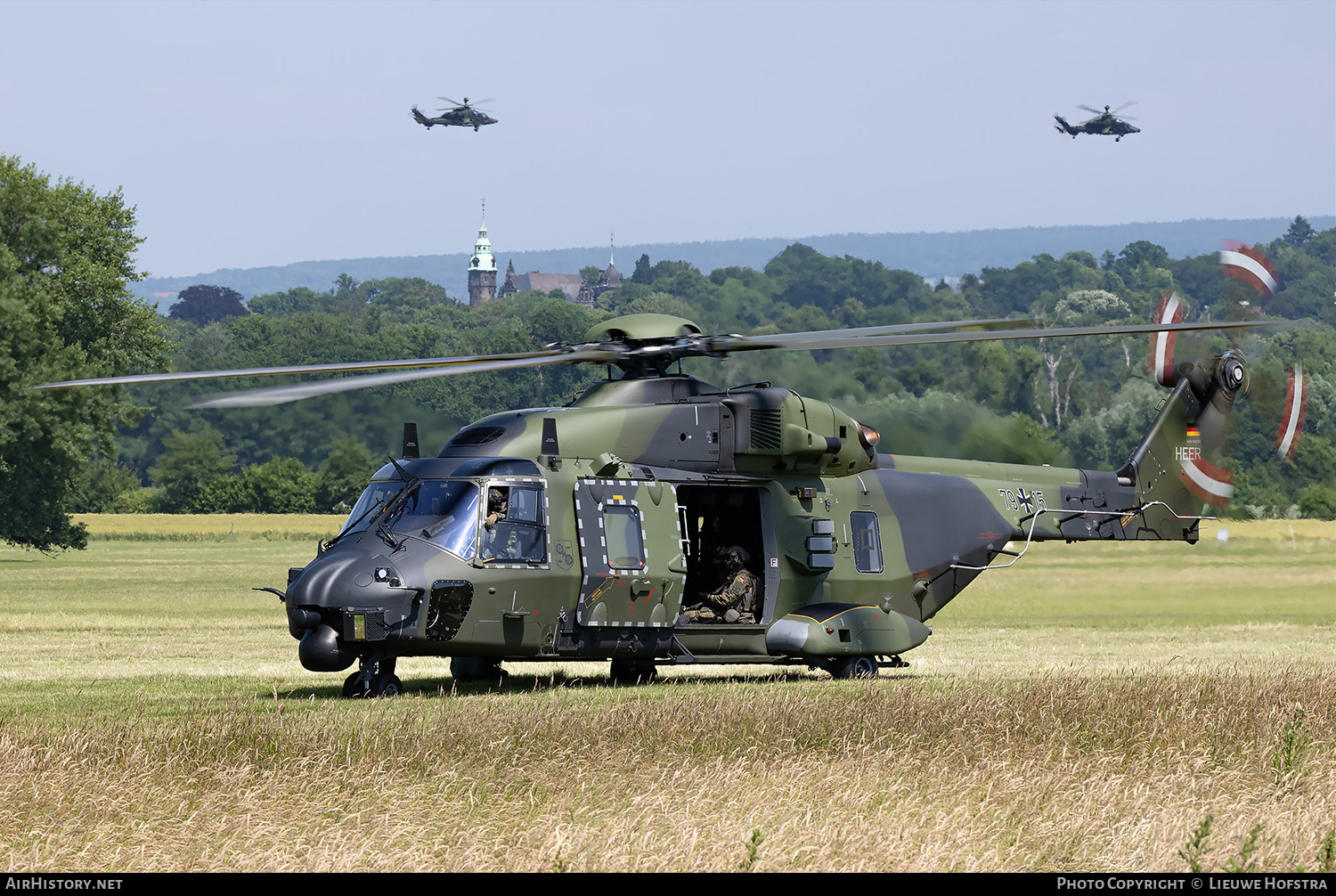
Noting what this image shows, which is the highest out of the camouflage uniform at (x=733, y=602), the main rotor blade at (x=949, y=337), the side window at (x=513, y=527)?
the main rotor blade at (x=949, y=337)

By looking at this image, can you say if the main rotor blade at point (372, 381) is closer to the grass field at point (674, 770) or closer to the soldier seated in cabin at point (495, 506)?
the soldier seated in cabin at point (495, 506)

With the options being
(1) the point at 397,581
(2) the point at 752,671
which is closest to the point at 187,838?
(1) the point at 397,581

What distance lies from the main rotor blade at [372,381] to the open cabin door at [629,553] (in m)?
1.35

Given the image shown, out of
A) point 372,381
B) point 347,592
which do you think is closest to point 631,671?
point 347,592

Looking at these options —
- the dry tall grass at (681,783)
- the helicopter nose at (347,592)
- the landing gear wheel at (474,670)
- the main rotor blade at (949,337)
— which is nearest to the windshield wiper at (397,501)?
the helicopter nose at (347,592)

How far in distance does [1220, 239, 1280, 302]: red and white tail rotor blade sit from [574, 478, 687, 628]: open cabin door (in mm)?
A: 8602

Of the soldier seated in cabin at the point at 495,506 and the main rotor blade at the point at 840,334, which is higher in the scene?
the main rotor blade at the point at 840,334

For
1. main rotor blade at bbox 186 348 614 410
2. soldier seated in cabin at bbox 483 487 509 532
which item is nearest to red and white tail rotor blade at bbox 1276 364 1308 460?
main rotor blade at bbox 186 348 614 410

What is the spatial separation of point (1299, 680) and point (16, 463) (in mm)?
41392

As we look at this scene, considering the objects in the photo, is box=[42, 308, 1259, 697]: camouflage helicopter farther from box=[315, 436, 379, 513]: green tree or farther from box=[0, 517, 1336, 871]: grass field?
box=[315, 436, 379, 513]: green tree

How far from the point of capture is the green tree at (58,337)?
46.9 metres

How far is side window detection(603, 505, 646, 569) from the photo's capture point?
1730 centimetres

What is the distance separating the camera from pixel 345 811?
9734mm

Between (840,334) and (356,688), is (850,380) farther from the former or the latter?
(356,688)
